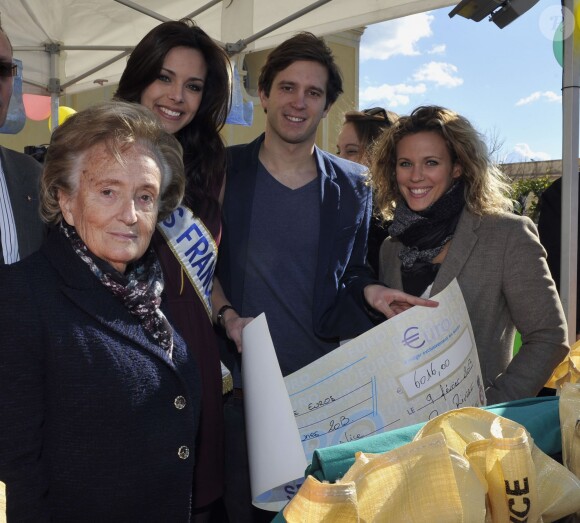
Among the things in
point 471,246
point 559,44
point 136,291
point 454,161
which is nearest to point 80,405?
point 136,291

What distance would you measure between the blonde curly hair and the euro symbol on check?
0.81 metres

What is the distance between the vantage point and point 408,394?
1.26 metres

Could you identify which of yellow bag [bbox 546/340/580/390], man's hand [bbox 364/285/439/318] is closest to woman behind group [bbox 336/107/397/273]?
man's hand [bbox 364/285/439/318]

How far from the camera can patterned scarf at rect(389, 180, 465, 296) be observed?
6.54ft

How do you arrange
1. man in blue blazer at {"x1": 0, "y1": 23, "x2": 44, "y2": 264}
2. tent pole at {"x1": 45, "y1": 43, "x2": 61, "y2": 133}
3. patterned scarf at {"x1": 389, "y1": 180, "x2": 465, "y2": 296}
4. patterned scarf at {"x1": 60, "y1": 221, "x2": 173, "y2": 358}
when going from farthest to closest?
tent pole at {"x1": 45, "y1": 43, "x2": 61, "y2": 133} → patterned scarf at {"x1": 389, "y1": 180, "x2": 465, "y2": 296} → man in blue blazer at {"x1": 0, "y1": 23, "x2": 44, "y2": 264} → patterned scarf at {"x1": 60, "y1": 221, "x2": 173, "y2": 358}

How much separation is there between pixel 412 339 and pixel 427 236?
2.68 ft

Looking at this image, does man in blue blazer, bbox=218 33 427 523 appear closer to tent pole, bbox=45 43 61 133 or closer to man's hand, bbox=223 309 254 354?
man's hand, bbox=223 309 254 354

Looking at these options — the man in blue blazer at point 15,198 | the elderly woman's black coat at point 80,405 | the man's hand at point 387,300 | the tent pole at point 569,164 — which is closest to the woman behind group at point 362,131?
the tent pole at point 569,164

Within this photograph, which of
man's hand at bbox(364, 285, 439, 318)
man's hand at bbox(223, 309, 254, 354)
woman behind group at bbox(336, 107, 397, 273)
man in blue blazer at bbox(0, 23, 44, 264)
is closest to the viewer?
man in blue blazer at bbox(0, 23, 44, 264)

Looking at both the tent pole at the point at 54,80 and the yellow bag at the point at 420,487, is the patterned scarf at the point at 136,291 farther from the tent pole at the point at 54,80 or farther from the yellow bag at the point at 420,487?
the tent pole at the point at 54,80

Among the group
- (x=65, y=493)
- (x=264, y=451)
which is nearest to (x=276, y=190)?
(x=264, y=451)

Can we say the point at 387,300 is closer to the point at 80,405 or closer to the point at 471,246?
the point at 471,246

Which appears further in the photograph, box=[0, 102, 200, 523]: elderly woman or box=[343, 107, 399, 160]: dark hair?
box=[343, 107, 399, 160]: dark hair

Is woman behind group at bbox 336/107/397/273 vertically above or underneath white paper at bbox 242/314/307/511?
above
